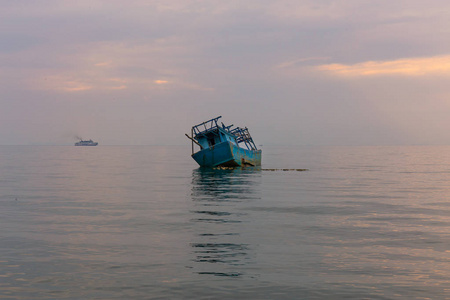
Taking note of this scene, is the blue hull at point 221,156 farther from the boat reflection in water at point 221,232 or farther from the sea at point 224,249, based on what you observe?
the sea at point 224,249

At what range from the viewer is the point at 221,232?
16.5 m

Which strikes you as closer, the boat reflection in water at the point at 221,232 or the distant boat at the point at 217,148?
the boat reflection in water at the point at 221,232

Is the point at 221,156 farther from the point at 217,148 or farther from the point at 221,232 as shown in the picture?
the point at 221,232

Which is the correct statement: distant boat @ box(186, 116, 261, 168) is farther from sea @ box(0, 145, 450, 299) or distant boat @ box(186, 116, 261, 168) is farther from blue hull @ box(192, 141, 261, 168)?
sea @ box(0, 145, 450, 299)

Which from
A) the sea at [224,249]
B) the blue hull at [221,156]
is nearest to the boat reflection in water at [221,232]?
the sea at [224,249]

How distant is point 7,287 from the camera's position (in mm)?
9898

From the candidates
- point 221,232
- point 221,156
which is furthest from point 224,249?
point 221,156

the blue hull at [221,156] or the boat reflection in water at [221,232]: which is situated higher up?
the blue hull at [221,156]

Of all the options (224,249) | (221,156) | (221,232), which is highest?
(221,156)

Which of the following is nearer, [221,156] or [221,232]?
[221,232]

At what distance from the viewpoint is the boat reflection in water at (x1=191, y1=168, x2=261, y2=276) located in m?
11.9

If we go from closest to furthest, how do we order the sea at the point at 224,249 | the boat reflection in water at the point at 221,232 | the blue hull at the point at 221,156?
the sea at the point at 224,249, the boat reflection in water at the point at 221,232, the blue hull at the point at 221,156

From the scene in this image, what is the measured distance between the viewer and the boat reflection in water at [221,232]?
11.9 m

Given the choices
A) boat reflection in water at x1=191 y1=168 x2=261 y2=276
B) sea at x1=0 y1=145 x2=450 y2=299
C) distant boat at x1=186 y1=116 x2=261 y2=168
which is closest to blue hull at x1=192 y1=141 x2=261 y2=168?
distant boat at x1=186 y1=116 x2=261 y2=168
